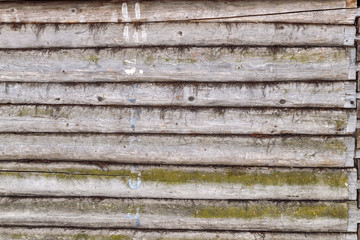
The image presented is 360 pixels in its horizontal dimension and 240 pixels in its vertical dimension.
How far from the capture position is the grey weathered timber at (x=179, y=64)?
9.78ft

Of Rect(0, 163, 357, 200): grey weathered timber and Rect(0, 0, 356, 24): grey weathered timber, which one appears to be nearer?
Rect(0, 0, 356, 24): grey weathered timber

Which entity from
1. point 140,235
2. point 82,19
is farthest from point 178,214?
point 82,19

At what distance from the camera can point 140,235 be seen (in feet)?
10.6

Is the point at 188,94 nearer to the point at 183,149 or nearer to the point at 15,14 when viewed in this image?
the point at 183,149

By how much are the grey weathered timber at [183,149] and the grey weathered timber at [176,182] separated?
4.3 inches

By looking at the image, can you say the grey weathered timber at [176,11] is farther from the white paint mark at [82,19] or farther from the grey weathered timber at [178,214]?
the grey weathered timber at [178,214]

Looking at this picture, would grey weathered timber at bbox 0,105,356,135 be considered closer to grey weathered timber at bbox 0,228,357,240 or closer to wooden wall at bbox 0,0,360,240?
wooden wall at bbox 0,0,360,240

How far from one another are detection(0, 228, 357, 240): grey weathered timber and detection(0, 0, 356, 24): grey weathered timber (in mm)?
2766

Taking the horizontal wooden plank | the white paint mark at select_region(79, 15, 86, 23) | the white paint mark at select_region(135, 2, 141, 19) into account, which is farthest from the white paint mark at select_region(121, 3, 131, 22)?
the horizontal wooden plank

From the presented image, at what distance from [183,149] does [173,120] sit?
15.9 inches

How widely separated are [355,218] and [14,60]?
192 inches

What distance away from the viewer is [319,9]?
9.66 ft

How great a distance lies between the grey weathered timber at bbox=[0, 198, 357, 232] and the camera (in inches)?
122

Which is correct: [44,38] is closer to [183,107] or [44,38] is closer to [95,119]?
[95,119]
